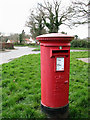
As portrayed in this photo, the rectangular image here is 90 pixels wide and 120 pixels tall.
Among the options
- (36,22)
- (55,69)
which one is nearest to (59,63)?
(55,69)

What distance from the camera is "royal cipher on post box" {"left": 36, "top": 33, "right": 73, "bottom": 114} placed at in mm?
2326

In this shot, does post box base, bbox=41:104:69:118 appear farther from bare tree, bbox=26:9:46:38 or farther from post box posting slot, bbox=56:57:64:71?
bare tree, bbox=26:9:46:38

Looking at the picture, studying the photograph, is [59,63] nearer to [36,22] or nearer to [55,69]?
[55,69]

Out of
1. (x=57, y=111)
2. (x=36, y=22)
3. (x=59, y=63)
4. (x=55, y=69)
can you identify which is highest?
(x=36, y=22)

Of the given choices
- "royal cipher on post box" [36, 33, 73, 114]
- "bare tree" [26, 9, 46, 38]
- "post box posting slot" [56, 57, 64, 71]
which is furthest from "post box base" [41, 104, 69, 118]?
"bare tree" [26, 9, 46, 38]

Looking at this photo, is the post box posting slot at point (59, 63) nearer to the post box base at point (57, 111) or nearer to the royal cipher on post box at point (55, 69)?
the royal cipher on post box at point (55, 69)

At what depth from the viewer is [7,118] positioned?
2.63m

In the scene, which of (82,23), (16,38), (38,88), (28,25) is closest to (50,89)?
(38,88)

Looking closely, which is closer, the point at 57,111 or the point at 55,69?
the point at 55,69

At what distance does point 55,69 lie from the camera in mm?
2383

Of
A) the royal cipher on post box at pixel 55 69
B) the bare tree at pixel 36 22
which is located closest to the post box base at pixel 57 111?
the royal cipher on post box at pixel 55 69

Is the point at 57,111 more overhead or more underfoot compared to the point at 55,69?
more underfoot

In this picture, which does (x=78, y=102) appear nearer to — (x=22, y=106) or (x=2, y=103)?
(x=22, y=106)

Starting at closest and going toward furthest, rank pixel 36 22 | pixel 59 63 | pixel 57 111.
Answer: pixel 59 63, pixel 57 111, pixel 36 22
